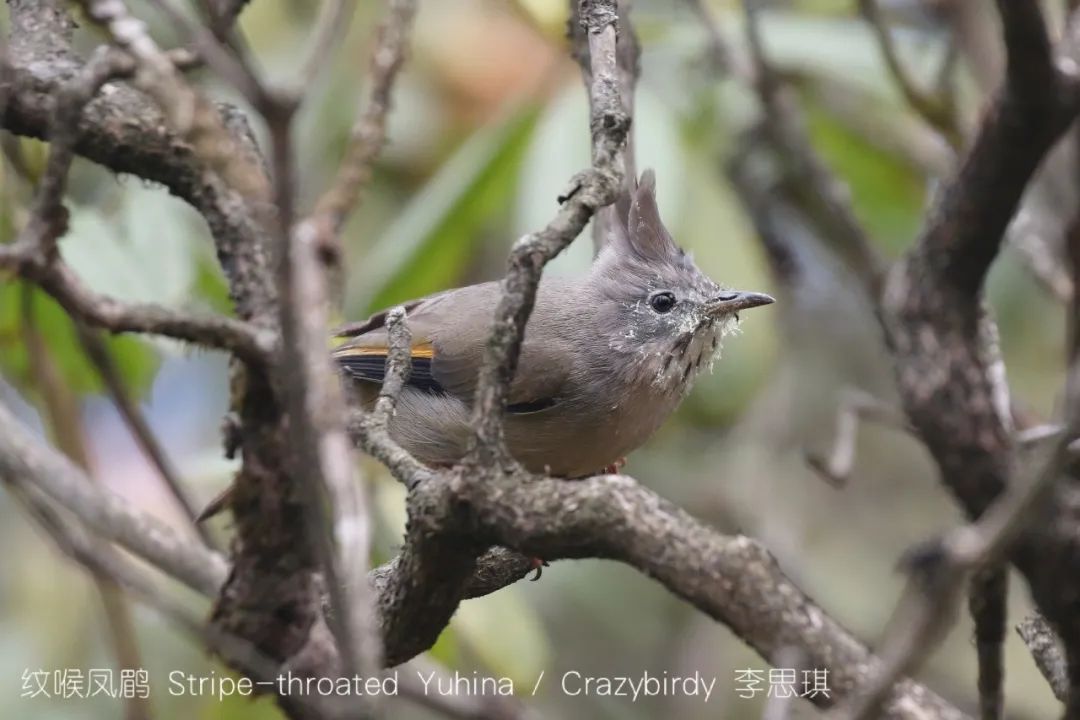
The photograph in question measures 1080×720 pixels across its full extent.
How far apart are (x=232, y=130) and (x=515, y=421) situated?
4.97ft

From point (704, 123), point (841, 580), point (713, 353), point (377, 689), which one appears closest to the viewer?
point (377, 689)

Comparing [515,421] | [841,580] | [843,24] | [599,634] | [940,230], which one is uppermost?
[843,24]

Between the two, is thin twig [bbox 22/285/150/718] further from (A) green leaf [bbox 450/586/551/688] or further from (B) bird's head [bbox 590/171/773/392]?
(B) bird's head [bbox 590/171/773/392]

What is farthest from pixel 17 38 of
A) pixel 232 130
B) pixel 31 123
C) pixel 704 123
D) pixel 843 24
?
pixel 843 24

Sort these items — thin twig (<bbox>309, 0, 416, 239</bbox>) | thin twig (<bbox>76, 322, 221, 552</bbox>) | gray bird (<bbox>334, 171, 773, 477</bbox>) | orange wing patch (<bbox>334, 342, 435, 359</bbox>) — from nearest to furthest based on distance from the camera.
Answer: thin twig (<bbox>309, 0, 416, 239</bbox>), thin twig (<bbox>76, 322, 221, 552</bbox>), gray bird (<bbox>334, 171, 773, 477</bbox>), orange wing patch (<bbox>334, 342, 435, 359</bbox>)

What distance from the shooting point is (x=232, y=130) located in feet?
8.43

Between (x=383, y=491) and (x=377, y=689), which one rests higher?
(x=377, y=689)

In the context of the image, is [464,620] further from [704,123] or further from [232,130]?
[704,123]

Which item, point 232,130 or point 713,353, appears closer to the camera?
point 232,130

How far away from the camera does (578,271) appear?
4402mm

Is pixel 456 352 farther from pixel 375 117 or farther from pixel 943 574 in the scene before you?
pixel 943 574

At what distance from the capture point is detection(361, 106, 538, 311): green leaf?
166 inches

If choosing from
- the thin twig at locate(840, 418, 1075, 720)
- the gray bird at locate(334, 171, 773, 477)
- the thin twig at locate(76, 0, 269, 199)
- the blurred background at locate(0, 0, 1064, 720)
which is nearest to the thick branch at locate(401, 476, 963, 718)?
the thin twig at locate(840, 418, 1075, 720)

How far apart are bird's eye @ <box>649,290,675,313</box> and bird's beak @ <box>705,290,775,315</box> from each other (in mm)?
128
